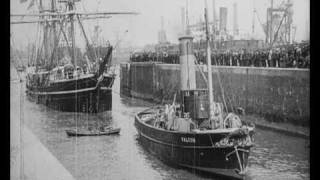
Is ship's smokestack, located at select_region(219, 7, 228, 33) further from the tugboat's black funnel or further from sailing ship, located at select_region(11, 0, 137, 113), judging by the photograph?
the tugboat's black funnel

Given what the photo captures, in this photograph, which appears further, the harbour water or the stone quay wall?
the stone quay wall

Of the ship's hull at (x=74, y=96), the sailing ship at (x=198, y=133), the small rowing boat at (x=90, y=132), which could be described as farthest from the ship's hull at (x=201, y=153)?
the ship's hull at (x=74, y=96)

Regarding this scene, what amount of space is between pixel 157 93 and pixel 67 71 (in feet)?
2.80

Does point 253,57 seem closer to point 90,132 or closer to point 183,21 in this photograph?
point 183,21

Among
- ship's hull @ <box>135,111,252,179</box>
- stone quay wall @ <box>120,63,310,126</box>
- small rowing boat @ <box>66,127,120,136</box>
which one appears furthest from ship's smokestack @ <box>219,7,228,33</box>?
small rowing boat @ <box>66,127,120,136</box>

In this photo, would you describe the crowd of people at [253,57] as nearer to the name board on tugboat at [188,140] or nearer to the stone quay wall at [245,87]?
the stone quay wall at [245,87]

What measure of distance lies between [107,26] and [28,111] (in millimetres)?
1007

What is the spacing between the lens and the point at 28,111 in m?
5.24

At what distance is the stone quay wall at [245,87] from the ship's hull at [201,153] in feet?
1.08

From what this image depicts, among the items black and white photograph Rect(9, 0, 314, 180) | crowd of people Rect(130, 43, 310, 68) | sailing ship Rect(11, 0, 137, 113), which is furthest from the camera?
crowd of people Rect(130, 43, 310, 68)

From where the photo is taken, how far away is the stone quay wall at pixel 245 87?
18.0ft

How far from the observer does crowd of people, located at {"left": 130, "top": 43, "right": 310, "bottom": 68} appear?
18.1ft

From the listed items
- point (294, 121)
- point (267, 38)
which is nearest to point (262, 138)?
point (294, 121)

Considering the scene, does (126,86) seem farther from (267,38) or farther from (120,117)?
(267,38)
